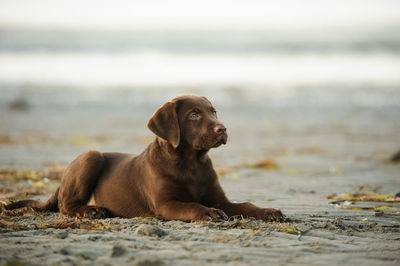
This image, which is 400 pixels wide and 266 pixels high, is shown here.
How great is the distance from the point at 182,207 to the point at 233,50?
132 ft

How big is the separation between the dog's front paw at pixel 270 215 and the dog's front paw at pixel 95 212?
1.74 meters

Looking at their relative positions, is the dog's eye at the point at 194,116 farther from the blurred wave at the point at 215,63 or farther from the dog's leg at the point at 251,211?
the blurred wave at the point at 215,63

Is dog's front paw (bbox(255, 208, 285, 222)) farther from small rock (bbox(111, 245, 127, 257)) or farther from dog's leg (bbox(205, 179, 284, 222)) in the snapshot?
small rock (bbox(111, 245, 127, 257))

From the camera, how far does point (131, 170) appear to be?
5875 millimetres

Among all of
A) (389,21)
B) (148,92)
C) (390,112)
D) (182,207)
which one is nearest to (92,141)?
(182,207)

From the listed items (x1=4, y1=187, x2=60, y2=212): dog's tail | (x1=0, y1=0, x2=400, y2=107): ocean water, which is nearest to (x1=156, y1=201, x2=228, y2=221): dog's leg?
(x1=4, y1=187, x2=60, y2=212): dog's tail

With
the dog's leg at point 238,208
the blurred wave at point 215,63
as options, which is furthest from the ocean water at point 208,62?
the dog's leg at point 238,208

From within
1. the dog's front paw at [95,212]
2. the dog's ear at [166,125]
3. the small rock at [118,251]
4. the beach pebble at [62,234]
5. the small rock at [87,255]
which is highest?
the dog's ear at [166,125]

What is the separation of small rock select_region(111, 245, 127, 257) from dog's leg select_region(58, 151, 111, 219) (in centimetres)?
201

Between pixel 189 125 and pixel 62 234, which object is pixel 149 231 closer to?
pixel 62 234

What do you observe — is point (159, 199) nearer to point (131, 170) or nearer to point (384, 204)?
point (131, 170)

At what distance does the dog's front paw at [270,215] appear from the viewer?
5.02m

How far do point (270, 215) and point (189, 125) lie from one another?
51.6 inches

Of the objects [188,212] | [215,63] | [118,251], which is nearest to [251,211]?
[188,212]
